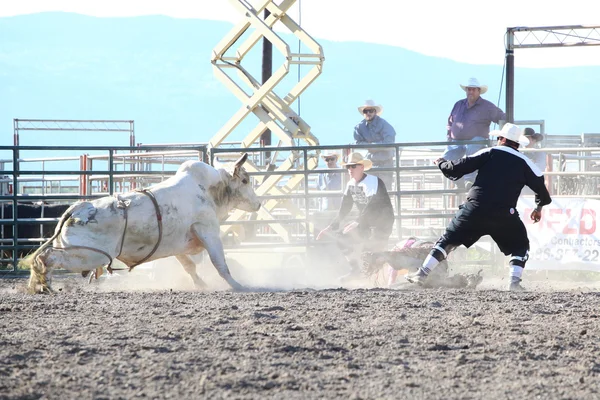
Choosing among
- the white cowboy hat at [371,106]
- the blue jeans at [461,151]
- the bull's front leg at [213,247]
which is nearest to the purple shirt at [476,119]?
the blue jeans at [461,151]

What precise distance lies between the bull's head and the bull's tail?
1606mm

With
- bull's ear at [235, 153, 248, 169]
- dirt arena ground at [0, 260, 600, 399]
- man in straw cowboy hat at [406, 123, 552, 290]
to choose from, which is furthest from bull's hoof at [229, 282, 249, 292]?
man in straw cowboy hat at [406, 123, 552, 290]

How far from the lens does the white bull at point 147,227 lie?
23.7ft

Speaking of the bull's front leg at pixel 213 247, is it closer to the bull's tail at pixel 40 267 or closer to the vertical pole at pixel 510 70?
the bull's tail at pixel 40 267

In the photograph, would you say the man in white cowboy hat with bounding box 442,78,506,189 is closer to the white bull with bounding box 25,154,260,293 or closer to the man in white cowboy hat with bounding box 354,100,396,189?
the man in white cowboy hat with bounding box 354,100,396,189

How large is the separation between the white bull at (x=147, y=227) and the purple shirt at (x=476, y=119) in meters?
3.30

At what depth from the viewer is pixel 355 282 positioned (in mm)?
9188

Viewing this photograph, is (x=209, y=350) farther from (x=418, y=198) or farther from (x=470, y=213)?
(x=418, y=198)

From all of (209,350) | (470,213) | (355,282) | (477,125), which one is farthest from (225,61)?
(209,350)

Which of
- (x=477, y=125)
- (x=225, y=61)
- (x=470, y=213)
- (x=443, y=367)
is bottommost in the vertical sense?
(x=443, y=367)

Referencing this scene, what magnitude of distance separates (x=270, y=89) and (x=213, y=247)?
4.26 metres

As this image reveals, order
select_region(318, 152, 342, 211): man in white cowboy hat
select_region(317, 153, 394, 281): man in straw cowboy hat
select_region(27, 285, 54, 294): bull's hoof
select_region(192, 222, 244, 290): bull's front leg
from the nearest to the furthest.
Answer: select_region(27, 285, 54, 294): bull's hoof → select_region(192, 222, 244, 290): bull's front leg → select_region(317, 153, 394, 281): man in straw cowboy hat → select_region(318, 152, 342, 211): man in white cowboy hat

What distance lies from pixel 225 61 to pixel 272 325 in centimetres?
734

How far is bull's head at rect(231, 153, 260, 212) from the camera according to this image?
8.43 m
